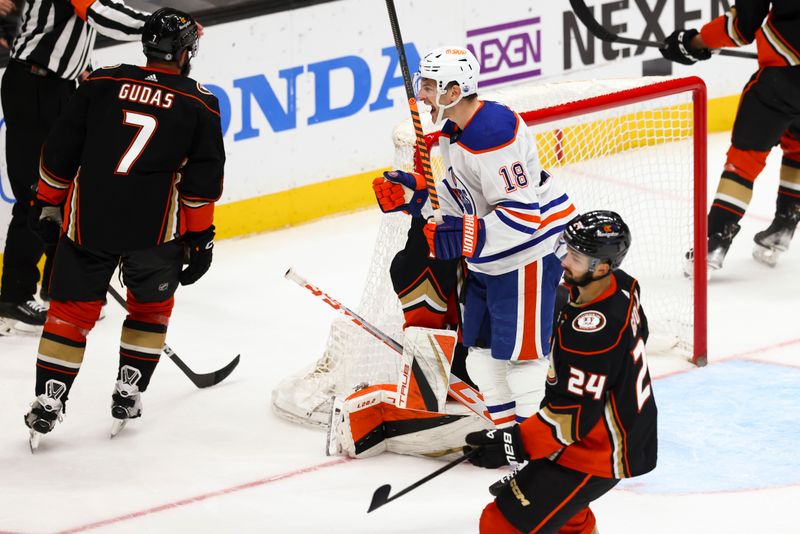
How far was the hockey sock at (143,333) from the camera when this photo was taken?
12.9ft

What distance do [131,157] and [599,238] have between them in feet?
5.01

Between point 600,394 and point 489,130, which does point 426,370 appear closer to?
point 489,130

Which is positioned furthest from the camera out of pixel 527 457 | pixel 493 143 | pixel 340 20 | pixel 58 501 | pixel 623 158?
pixel 340 20

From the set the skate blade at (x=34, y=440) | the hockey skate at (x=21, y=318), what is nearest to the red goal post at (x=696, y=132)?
the skate blade at (x=34, y=440)

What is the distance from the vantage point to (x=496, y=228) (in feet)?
11.2

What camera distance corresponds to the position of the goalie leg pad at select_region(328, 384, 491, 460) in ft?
12.4

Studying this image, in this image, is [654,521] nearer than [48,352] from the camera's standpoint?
Yes

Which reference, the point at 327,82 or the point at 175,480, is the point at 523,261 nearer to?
the point at 175,480

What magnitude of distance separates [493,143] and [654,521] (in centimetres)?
107

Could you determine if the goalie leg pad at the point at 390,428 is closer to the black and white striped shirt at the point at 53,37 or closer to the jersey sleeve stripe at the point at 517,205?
the jersey sleeve stripe at the point at 517,205

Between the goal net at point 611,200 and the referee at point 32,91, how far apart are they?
121cm

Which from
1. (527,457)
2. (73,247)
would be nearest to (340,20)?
(73,247)

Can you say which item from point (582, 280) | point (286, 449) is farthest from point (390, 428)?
point (582, 280)

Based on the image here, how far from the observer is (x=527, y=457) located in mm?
2711
